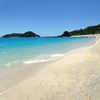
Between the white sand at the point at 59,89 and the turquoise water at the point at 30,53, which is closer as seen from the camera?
the white sand at the point at 59,89

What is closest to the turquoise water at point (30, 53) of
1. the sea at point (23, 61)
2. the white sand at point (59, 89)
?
the sea at point (23, 61)

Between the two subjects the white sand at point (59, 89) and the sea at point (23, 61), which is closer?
the white sand at point (59, 89)

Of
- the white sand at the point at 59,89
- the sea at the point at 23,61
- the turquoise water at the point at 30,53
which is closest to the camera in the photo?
the white sand at the point at 59,89

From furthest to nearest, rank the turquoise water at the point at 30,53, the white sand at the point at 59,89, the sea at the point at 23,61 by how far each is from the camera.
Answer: the turquoise water at the point at 30,53, the sea at the point at 23,61, the white sand at the point at 59,89

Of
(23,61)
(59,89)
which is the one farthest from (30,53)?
(59,89)

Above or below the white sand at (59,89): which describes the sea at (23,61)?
below

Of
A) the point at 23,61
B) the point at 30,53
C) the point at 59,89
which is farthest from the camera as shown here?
the point at 30,53

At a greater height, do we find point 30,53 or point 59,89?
point 59,89

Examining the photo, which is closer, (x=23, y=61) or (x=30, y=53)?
(x=23, y=61)

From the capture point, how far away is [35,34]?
178 meters

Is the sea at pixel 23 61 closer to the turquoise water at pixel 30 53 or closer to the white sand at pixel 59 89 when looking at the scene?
the turquoise water at pixel 30 53

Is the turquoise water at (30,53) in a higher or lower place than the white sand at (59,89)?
lower

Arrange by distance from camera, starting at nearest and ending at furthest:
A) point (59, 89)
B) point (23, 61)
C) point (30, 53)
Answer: point (59, 89) → point (23, 61) → point (30, 53)

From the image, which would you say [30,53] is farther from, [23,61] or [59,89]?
[59,89]
